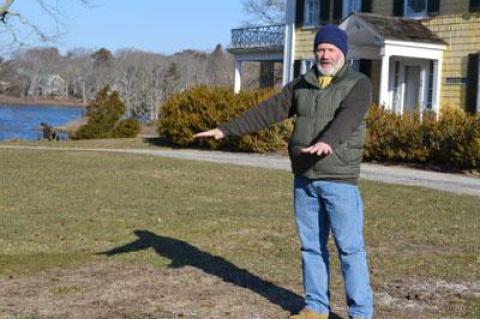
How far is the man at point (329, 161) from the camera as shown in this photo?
4738mm

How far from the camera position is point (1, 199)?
1063cm

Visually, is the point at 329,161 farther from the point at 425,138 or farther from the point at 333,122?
the point at 425,138

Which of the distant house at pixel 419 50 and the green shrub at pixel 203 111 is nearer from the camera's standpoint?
the distant house at pixel 419 50

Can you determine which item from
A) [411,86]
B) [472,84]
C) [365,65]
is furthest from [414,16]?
[472,84]

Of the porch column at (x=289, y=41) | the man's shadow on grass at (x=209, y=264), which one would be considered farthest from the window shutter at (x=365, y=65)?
the man's shadow on grass at (x=209, y=264)

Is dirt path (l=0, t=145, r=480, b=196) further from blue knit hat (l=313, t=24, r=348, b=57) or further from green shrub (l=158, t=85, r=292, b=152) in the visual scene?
blue knit hat (l=313, t=24, r=348, b=57)

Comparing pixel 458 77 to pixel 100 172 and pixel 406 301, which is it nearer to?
pixel 100 172

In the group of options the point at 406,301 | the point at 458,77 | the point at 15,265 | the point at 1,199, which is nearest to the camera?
the point at 406,301

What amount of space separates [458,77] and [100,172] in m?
11.4

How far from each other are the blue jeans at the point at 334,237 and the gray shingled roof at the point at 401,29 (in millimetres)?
17114

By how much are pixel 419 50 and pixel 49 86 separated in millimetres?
107742

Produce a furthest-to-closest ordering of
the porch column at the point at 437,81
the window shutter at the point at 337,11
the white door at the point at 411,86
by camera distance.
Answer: the window shutter at the point at 337,11, the white door at the point at 411,86, the porch column at the point at 437,81

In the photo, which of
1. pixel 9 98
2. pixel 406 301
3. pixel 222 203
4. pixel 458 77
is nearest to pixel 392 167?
pixel 458 77

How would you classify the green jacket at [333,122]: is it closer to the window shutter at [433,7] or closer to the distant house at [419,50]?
the distant house at [419,50]
